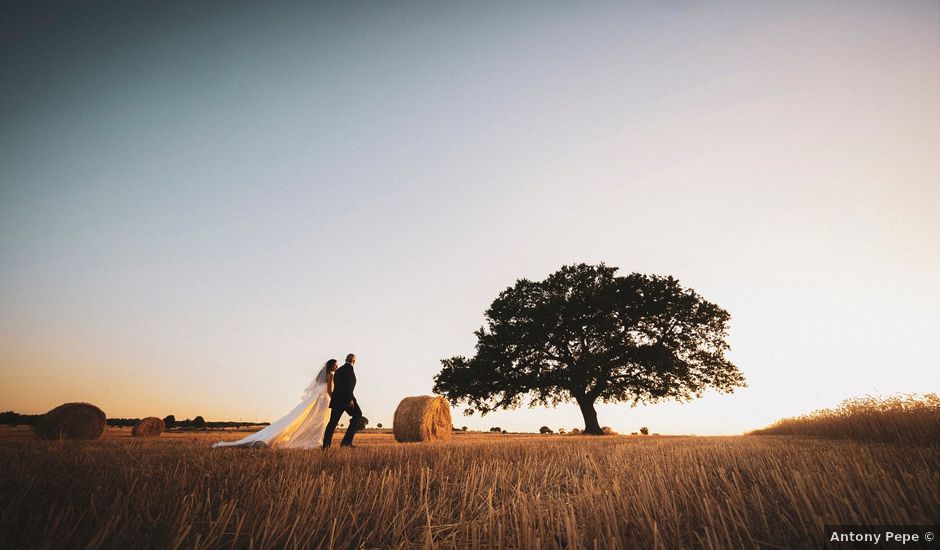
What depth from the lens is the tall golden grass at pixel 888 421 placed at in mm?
3855

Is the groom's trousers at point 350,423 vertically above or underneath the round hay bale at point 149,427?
above

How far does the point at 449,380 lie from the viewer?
22.7 m

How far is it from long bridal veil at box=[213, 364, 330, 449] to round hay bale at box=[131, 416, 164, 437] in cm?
977

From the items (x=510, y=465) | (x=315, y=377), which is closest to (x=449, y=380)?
(x=315, y=377)

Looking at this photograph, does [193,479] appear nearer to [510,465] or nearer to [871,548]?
[510,465]

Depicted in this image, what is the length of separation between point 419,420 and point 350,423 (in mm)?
4941

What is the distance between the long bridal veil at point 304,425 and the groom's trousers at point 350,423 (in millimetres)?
895

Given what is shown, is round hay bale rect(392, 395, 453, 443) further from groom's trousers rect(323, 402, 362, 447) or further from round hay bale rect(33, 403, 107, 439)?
round hay bale rect(33, 403, 107, 439)

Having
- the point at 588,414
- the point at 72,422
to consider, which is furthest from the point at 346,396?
the point at 588,414

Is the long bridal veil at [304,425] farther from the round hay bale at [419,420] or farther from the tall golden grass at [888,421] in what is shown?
the tall golden grass at [888,421]

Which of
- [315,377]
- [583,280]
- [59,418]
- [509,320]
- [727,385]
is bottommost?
[59,418]

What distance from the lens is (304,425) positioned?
9570 millimetres

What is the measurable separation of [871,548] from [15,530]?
3.45 m

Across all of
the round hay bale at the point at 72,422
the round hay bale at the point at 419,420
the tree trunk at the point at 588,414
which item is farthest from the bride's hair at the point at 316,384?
the tree trunk at the point at 588,414
